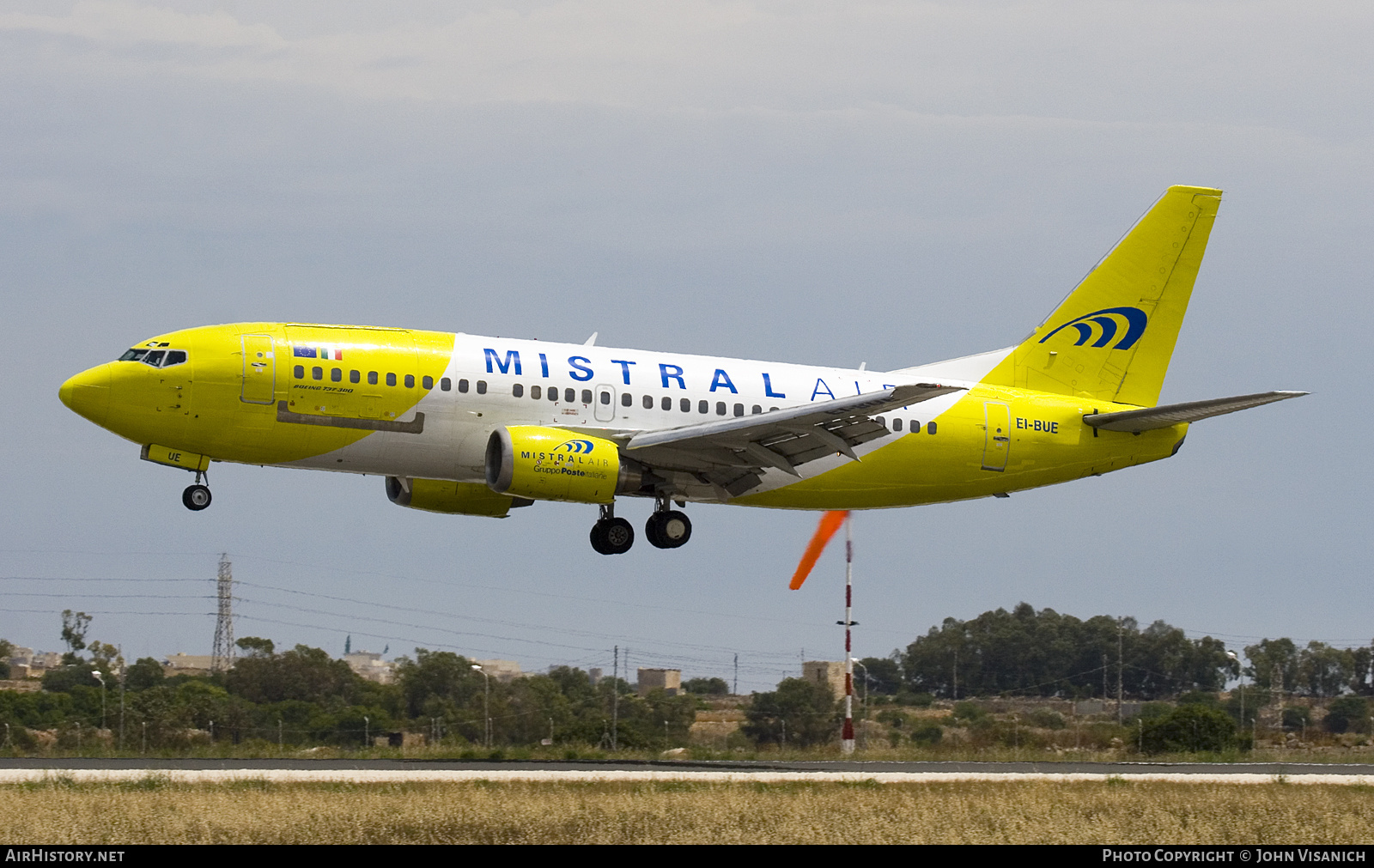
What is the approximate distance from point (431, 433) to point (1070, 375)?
19838 mm

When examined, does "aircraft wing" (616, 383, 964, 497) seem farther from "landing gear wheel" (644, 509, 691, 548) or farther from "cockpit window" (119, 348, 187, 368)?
"cockpit window" (119, 348, 187, 368)

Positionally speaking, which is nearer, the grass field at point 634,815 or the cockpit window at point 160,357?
the grass field at point 634,815

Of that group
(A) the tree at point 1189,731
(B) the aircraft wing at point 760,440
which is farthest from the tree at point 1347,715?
(B) the aircraft wing at point 760,440

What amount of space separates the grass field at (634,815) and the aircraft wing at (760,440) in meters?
8.96

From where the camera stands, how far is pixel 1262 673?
9419 cm

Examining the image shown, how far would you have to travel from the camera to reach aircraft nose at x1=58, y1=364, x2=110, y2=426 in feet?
141

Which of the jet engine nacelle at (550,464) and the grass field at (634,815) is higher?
the jet engine nacelle at (550,464)

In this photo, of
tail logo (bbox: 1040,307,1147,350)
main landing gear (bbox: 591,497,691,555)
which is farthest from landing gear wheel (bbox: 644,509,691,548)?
tail logo (bbox: 1040,307,1147,350)

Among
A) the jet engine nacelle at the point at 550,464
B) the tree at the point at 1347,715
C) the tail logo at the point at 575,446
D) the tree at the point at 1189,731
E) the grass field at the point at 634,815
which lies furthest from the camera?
the tree at the point at 1347,715

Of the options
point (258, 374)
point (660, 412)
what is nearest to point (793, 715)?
point (660, 412)

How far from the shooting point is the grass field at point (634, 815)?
103 feet

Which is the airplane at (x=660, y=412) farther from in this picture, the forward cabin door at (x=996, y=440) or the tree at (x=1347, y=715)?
the tree at (x=1347, y=715)

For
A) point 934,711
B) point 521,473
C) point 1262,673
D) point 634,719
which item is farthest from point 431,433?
point 1262,673

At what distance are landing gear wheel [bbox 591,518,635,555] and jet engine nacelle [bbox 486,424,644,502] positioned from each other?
281 centimetres
